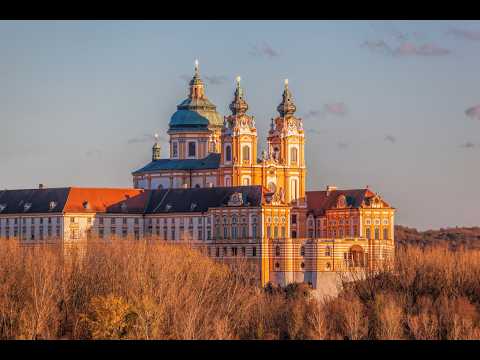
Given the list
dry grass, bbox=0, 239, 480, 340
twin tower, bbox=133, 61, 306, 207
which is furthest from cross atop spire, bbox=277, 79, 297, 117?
dry grass, bbox=0, 239, 480, 340

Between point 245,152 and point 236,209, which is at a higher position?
point 245,152

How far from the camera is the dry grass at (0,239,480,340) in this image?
45.2 m

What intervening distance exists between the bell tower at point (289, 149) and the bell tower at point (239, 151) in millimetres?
2162

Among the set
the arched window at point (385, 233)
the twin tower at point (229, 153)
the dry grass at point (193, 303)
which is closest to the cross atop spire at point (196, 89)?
the twin tower at point (229, 153)

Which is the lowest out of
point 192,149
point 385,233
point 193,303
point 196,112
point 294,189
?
point 193,303

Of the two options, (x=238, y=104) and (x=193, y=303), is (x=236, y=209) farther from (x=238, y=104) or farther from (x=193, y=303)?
(x=193, y=303)

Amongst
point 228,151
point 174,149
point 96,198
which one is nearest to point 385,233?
point 228,151

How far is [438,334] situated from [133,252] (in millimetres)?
19954

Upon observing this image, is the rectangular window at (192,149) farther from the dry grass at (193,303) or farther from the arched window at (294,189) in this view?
the dry grass at (193,303)

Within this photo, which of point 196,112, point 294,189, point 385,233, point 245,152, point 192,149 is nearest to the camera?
point 385,233

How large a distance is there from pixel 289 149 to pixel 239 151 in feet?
15.1

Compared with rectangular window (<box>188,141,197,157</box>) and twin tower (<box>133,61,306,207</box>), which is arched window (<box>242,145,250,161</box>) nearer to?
twin tower (<box>133,61,306,207</box>)

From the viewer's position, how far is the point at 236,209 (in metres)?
97.1
